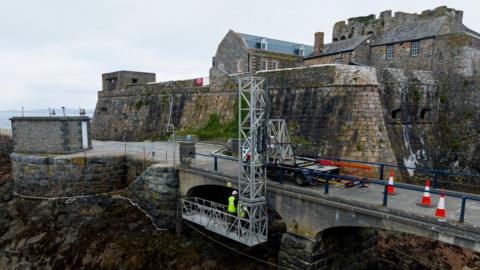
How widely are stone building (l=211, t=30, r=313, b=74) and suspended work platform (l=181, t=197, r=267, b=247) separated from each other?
1691 centimetres

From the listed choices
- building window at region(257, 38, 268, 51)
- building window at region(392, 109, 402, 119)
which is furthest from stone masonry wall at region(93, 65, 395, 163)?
building window at region(257, 38, 268, 51)

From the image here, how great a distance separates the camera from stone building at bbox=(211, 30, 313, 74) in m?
29.7

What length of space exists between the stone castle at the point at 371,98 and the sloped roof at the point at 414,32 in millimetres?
93

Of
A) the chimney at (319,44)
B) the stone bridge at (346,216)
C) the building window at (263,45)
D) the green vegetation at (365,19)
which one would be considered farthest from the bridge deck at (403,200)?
the green vegetation at (365,19)

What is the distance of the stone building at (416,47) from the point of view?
20234 millimetres

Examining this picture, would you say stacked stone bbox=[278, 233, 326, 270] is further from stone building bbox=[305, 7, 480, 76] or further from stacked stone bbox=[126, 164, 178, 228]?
stone building bbox=[305, 7, 480, 76]

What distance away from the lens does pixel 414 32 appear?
79.5 ft

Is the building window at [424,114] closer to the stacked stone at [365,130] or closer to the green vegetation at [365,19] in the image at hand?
the stacked stone at [365,130]

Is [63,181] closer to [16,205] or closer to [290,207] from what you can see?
[16,205]

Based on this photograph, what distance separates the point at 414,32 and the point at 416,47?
1674 mm

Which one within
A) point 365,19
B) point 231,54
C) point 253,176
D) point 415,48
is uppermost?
point 365,19

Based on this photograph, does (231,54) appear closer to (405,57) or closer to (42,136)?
(405,57)

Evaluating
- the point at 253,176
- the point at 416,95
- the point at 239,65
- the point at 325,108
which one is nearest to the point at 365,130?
the point at 325,108

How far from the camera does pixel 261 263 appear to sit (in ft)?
40.5
